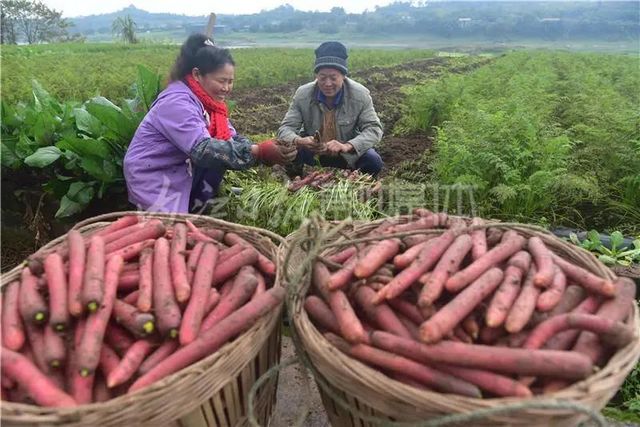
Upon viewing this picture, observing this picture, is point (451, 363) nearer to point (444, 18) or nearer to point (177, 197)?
point (177, 197)

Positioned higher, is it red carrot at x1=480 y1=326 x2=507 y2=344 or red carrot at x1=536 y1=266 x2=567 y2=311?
red carrot at x1=536 y1=266 x2=567 y2=311

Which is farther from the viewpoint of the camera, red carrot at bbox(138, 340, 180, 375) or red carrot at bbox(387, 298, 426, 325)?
red carrot at bbox(387, 298, 426, 325)

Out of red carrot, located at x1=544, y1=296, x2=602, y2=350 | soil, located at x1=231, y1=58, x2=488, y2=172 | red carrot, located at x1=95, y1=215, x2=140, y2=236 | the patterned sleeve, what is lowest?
soil, located at x1=231, y1=58, x2=488, y2=172

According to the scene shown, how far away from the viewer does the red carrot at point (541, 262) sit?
184 cm

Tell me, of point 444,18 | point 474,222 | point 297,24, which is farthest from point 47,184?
point 297,24

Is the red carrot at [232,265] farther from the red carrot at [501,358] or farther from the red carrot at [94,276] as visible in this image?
the red carrot at [501,358]

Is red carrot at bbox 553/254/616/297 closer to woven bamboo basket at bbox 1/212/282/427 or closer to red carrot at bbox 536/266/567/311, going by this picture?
red carrot at bbox 536/266/567/311

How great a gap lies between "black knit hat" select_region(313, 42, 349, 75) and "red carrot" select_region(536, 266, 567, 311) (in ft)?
10.5

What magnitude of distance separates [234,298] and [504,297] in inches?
40.0

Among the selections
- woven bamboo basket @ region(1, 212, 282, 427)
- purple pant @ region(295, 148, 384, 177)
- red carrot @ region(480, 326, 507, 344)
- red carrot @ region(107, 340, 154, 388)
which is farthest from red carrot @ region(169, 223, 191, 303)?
purple pant @ region(295, 148, 384, 177)

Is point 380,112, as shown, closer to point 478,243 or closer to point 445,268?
point 478,243

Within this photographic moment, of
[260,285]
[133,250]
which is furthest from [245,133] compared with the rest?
[260,285]

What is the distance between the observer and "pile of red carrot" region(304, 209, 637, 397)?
1589 millimetres

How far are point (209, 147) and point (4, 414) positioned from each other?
215 cm
